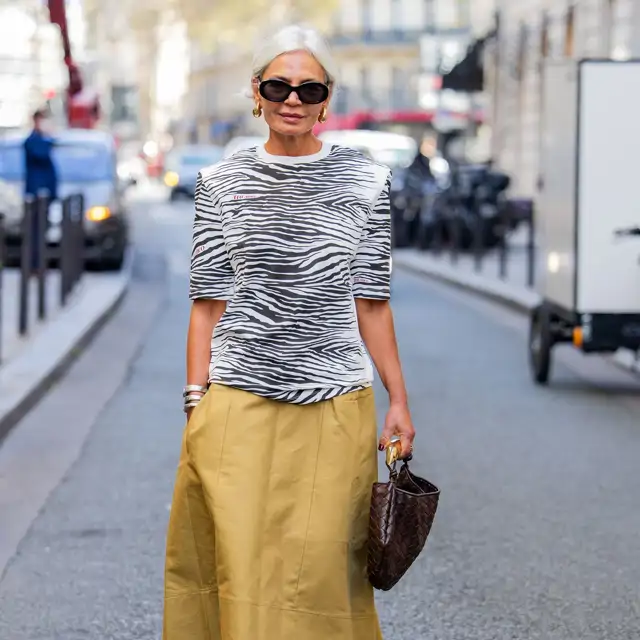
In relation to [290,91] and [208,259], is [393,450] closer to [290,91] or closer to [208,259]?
[208,259]

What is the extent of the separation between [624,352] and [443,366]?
158 centimetres

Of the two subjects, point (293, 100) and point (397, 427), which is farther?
point (397, 427)

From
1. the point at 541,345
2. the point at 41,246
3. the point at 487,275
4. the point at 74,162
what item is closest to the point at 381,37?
the point at 487,275

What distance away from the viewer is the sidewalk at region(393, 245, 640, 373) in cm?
1908

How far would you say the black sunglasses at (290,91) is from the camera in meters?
3.94

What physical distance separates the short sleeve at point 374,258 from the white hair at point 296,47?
0.28 metres

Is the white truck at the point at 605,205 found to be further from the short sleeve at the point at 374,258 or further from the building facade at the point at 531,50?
the building facade at the point at 531,50

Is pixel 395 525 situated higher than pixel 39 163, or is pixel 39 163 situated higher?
pixel 395 525

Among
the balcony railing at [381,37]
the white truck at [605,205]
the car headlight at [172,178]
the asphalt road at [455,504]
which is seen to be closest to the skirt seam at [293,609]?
the asphalt road at [455,504]

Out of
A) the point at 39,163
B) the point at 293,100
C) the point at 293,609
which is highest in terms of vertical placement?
the point at 293,100

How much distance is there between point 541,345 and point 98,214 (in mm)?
11623

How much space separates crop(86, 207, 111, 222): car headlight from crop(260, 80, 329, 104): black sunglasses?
751 inches

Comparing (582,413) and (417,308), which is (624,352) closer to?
(582,413)

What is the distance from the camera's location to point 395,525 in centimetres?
382
